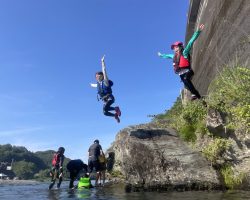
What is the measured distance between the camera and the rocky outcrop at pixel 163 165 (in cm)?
929

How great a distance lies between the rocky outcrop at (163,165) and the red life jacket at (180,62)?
96.7 inches

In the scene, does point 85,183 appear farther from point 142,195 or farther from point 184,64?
point 184,64

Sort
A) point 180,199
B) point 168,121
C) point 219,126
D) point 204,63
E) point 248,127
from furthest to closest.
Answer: point 204,63 → point 168,121 → point 219,126 → point 248,127 → point 180,199

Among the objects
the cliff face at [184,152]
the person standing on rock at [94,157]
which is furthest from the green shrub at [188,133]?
the person standing on rock at [94,157]

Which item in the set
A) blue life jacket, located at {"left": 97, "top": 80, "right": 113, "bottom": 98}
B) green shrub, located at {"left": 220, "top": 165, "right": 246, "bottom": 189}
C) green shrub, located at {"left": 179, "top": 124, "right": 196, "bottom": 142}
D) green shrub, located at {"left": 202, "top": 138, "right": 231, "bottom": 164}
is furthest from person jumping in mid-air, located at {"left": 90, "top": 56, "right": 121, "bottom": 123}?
green shrub, located at {"left": 220, "top": 165, "right": 246, "bottom": 189}

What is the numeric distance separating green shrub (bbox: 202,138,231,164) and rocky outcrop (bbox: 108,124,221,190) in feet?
0.76

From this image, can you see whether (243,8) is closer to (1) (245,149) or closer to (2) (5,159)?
(1) (245,149)

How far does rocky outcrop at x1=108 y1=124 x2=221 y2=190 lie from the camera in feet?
30.5

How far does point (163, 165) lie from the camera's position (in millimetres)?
9875

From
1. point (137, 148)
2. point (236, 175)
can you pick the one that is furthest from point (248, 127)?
point (137, 148)

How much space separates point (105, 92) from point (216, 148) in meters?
5.70

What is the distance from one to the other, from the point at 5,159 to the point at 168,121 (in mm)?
185108

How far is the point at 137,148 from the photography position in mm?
10453

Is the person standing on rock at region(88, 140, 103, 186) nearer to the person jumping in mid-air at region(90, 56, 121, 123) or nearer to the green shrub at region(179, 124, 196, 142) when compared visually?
the person jumping in mid-air at region(90, 56, 121, 123)
